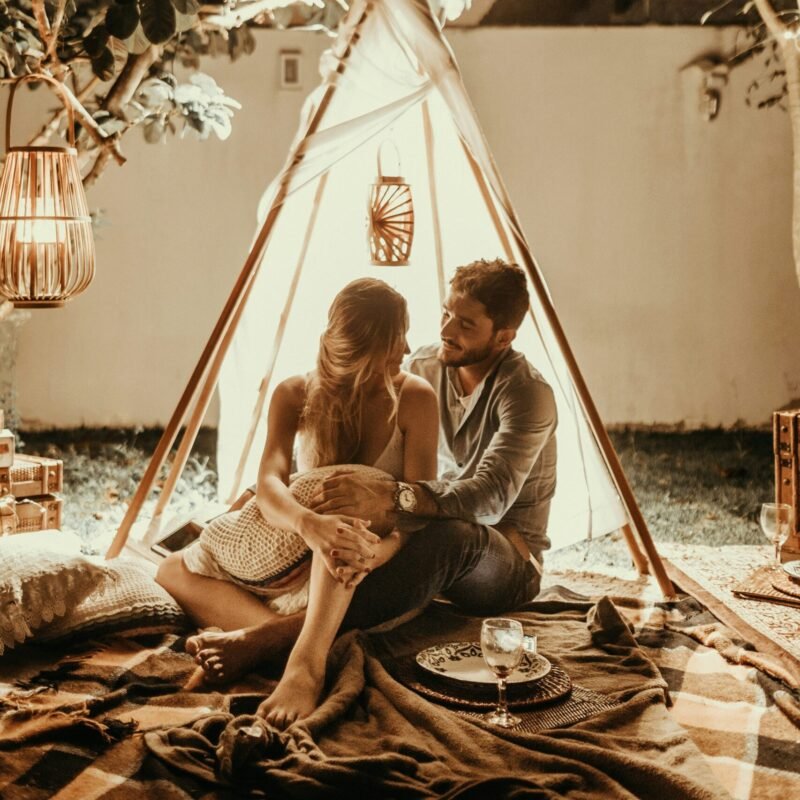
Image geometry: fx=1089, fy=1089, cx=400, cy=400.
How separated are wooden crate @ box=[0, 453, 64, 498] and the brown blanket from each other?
1.69 meters

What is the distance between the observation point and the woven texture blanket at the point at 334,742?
2.28 meters

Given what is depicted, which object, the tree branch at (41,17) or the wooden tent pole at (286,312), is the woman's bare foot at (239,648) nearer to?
the wooden tent pole at (286,312)

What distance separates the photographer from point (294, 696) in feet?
8.53

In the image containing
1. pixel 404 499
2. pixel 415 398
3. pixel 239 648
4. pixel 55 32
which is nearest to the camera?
pixel 239 648

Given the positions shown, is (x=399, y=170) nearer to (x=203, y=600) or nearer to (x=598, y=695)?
(x=203, y=600)

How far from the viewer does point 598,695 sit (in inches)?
109

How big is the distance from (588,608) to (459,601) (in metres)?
0.44

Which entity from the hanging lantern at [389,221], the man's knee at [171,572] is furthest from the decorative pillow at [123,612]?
the hanging lantern at [389,221]

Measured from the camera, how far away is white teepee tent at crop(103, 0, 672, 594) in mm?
3430

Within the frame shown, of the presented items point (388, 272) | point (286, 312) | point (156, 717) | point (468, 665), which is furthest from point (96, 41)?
point (468, 665)

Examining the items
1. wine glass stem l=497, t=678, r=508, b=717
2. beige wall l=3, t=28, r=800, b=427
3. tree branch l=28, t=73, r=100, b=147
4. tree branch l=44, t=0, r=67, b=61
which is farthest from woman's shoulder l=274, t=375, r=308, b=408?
beige wall l=3, t=28, r=800, b=427

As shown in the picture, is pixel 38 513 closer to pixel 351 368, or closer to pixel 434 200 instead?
pixel 351 368

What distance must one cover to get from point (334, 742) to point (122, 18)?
7.47 ft

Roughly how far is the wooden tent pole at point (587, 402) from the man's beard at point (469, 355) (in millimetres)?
298
